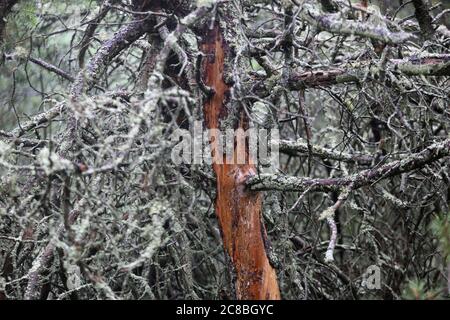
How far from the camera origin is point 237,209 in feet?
10.5

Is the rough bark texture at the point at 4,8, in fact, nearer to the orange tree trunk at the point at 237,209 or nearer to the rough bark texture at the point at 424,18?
the orange tree trunk at the point at 237,209

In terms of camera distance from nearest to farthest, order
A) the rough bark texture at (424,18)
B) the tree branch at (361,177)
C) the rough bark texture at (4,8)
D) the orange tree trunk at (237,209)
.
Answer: the rough bark texture at (424,18) → the tree branch at (361,177) → the orange tree trunk at (237,209) → the rough bark texture at (4,8)

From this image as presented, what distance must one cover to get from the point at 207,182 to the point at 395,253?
2.48 m

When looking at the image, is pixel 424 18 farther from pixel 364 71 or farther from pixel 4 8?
pixel 4 8

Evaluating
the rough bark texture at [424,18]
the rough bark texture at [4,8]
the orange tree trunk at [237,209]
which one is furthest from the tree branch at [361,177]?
the rough bark texture at [4,8]

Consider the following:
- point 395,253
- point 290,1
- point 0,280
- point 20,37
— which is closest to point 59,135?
point 20,37

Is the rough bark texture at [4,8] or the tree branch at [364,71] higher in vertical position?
the rough bark texture at [4,8]

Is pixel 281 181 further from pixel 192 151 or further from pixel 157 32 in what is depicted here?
pixel 157 32

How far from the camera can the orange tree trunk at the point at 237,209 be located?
10.3 feet

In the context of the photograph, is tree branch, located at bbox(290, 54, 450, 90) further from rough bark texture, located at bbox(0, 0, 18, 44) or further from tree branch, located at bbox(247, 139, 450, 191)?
rough bark texture, located at bbox(0, 0, 18, 44)

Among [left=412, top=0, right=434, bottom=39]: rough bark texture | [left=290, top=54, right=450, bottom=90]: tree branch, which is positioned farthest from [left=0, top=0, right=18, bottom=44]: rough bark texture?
[left=412, top=0, right=434, bottom=39]: rough bark texture

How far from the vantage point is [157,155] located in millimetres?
2344

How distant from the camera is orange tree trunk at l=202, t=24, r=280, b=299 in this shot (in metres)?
3.15

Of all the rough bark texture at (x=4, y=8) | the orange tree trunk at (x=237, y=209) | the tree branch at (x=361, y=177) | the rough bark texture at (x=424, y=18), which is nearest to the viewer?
the rough bark texture at (x=424, y=18)
